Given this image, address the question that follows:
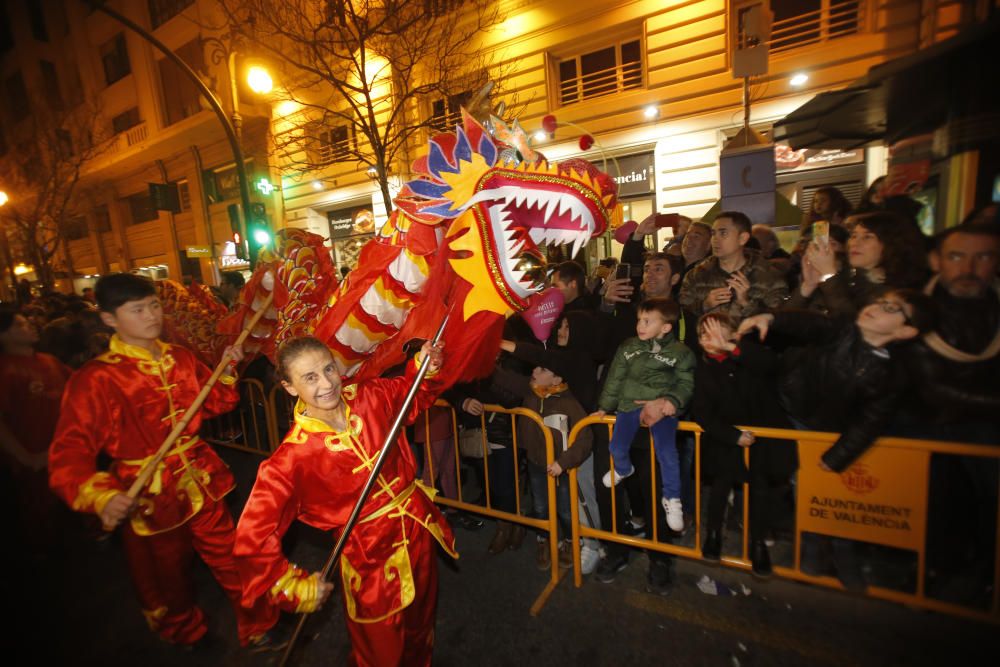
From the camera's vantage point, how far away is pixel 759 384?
284 cm

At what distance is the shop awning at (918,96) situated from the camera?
4527 millimetres

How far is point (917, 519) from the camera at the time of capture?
243 centimetres

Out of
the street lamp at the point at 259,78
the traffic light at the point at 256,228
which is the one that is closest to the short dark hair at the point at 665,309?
the traffic light at the point at 256,228

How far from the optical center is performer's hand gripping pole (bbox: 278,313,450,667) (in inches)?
75.5

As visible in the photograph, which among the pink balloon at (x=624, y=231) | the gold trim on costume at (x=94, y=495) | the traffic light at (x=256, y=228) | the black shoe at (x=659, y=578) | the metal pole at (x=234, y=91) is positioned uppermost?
the metal pole at (x=234, y=91)

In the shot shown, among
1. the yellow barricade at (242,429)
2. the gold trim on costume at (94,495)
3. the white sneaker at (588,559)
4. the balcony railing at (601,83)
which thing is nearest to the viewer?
the gold trim on costume at (94,495)

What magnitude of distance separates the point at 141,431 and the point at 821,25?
12601 mm

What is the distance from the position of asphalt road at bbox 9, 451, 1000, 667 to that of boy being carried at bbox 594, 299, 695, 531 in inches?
22.7

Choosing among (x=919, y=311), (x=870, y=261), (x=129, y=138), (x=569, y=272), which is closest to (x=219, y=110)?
(x=569, y=272)

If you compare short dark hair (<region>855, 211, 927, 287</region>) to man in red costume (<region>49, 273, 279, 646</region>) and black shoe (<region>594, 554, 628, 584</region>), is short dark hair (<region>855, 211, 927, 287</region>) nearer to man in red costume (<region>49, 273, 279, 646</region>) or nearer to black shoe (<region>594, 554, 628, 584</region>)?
black shoe (<region>594, 554, 628, 584</region>)

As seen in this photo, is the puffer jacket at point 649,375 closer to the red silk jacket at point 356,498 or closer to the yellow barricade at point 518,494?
the yellow barricade at point 518,494

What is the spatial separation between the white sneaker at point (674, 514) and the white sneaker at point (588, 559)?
2.08 ft

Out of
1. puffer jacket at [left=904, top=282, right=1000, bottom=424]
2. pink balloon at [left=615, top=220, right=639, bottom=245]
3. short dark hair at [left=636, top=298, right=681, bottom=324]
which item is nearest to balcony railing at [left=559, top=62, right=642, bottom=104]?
short dark hair at [left=636, top=298, right=681, bottom=324]

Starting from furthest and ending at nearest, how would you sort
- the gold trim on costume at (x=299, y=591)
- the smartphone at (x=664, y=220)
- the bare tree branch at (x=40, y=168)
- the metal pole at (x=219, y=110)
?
the bare tree branch at (x=40, y=168) → the metal pole at (x=219, y=110) → the smartphone at (x=664, y=220) → the gold trim on costume at (x=299, y=591)
